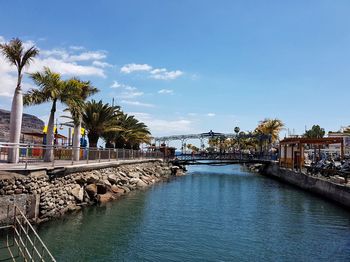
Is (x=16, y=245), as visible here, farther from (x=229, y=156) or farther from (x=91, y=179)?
(x=229, y=156)

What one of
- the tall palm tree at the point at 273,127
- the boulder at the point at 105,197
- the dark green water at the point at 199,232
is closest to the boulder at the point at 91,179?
the boulder at the point at 105,197

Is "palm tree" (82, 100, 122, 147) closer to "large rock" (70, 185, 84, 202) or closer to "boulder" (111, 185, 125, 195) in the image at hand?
"boulder" (111, 185, 125, 195)

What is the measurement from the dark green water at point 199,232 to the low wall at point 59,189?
0.82 meters

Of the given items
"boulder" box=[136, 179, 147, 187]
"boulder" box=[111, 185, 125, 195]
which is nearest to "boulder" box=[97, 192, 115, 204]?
"boulder" box=[111, 185, 125, 195]

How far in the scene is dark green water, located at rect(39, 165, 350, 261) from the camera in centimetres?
1255

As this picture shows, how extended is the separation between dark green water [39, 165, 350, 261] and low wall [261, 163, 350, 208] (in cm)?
94

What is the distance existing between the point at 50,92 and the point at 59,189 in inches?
261

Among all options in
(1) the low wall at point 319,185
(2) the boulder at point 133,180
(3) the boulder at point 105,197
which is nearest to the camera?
(3) the boulder at point 105,197

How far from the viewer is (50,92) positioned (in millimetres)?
20938

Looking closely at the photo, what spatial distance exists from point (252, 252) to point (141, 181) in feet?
68.8

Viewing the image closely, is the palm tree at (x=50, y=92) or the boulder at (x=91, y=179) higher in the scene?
the palm tree at (x=50, y=92)

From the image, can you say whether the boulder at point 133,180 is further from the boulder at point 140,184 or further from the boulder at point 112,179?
the boulder at point 112,179

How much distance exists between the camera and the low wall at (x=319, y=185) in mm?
23369

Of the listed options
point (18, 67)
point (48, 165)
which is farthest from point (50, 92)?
point (48, 165)
